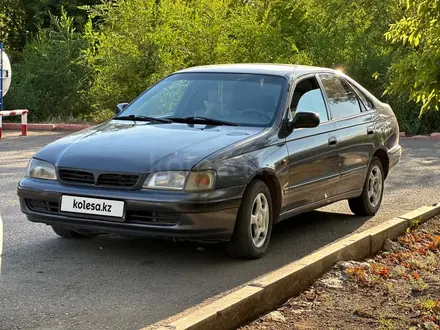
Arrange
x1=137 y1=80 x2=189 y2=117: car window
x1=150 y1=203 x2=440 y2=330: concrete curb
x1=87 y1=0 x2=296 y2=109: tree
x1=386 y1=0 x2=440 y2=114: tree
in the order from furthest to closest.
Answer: x1=87 y1=0 x2=296 y2=109: tree, x1=137 y1=80 x2=189 y2=117: car window, x1=386 y1=0 x2=440 y2=114: tree, x1=150 y1=203 x2=440 y2=330: concrete curb

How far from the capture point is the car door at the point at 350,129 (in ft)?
28.3

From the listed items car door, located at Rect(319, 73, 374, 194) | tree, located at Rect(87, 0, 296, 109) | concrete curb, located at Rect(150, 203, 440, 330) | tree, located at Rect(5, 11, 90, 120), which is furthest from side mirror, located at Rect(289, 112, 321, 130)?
tree, located at Rect(5, 11, 90, 120)

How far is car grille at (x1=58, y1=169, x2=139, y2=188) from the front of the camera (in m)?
6.76

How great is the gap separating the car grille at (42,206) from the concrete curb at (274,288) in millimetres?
1835

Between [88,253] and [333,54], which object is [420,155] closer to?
[333,54]

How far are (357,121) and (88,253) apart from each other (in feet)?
10.4

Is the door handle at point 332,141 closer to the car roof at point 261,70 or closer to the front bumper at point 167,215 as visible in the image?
the car roof at point 261,70

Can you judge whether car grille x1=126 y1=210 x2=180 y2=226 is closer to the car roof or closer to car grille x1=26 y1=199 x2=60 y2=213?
car grille x1=26 y1=199 x2=60 y2=213

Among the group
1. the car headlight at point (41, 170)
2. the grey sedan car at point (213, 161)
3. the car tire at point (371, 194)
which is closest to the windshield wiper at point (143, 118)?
the grey sedan car at point (213, 161)

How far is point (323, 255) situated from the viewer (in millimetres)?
6500

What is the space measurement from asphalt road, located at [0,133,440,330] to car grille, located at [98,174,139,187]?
64cm

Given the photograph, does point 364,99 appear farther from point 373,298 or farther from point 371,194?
point 373,298

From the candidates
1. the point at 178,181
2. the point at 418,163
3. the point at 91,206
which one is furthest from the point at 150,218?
the point at 418,163

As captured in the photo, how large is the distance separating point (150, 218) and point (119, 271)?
1.52 feet
